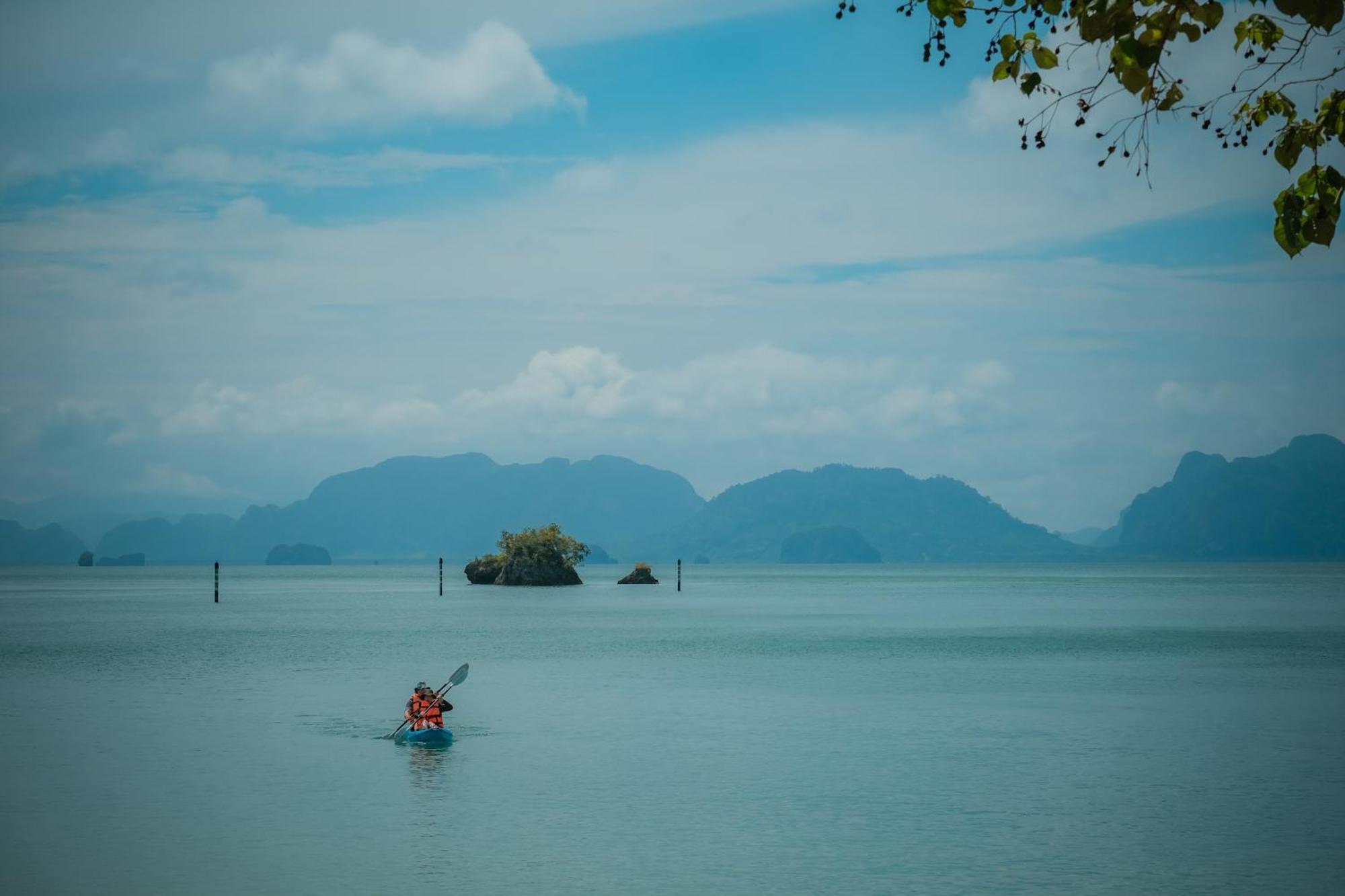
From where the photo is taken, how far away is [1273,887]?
20.3m

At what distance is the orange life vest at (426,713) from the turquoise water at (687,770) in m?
0.90

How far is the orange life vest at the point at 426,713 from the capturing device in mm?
34406

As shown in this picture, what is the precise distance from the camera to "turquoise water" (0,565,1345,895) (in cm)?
2169

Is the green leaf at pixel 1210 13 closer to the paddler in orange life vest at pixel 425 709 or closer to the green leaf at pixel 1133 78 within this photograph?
the green leaf at pixel 1133 78

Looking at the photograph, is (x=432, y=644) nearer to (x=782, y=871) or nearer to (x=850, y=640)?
(x=850, y=640)

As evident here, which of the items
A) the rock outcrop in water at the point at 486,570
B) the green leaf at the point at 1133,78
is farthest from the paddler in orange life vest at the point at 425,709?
the rock outcrop in water at the point at 486,570

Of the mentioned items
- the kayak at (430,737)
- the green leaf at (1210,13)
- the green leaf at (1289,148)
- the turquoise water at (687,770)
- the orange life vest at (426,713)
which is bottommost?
the turquoise water at (687,770)

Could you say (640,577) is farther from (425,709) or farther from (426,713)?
(426,713)

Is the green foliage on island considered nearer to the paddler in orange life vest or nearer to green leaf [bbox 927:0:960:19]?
the paddler in orange life vest

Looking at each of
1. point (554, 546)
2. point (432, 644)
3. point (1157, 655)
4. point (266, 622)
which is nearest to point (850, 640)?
point (1157, 655)

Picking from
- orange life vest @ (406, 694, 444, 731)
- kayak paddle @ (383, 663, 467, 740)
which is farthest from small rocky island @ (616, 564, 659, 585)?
orange life vest @ (406, 694, 444, 731)

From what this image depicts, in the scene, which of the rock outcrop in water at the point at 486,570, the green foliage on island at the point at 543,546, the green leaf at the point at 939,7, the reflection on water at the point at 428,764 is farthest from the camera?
the rock outcrop in water at the point at 486,570

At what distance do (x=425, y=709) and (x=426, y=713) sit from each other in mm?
161

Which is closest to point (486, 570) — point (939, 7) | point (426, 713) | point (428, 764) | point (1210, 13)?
point (426, 713)
